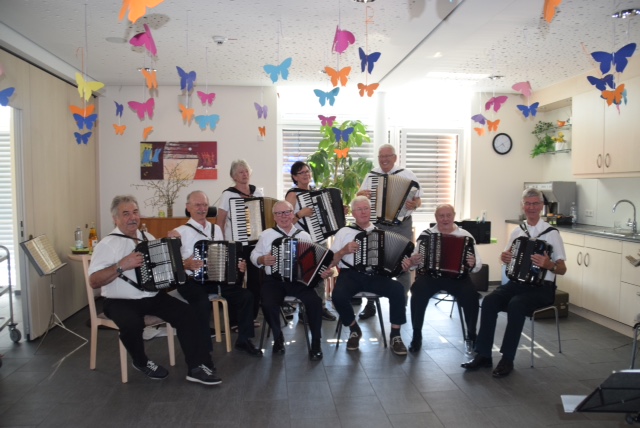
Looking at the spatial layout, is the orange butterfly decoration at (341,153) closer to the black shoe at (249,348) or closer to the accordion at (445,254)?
the accordion at (445,254)

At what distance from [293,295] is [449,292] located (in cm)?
131

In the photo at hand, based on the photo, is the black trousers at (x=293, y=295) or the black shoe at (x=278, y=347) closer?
the black trousers at (x=293, y=295)

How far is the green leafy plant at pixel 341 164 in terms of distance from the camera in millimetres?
6086

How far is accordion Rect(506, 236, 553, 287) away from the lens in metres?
3.55

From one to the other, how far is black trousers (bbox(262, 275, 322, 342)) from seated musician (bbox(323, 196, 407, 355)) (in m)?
0.21

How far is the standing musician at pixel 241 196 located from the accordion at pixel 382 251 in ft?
3.35

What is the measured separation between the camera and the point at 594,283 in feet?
16.2

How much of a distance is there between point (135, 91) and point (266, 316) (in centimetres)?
399

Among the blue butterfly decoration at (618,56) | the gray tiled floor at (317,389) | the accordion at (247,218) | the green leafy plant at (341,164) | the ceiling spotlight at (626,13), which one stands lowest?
the gray tiled floor at (317,389)

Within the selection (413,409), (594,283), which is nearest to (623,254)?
(594,283)

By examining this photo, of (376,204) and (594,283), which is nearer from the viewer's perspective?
(376,204)

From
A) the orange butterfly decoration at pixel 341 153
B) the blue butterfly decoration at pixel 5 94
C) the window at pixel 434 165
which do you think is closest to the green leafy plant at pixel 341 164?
the orange butterfly decoration at pixel 341 153

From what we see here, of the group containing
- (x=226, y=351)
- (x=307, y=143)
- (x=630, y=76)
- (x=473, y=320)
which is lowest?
(x=226, y=351)

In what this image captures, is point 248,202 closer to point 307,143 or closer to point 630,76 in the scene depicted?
point 307,143
